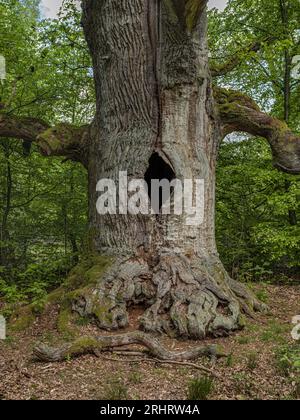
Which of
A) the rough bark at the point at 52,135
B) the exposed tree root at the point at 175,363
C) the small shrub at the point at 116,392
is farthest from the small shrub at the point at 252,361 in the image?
the rough bark at the point at 52,135

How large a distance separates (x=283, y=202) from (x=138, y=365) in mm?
6748

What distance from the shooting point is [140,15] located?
22.4ft

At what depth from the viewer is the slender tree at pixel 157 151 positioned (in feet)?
19.8

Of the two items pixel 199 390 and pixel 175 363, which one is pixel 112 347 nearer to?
pixel 175 363

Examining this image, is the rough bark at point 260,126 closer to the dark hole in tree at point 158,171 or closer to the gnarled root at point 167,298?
the dark hole in tree at point 158,171

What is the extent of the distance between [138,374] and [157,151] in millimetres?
3440

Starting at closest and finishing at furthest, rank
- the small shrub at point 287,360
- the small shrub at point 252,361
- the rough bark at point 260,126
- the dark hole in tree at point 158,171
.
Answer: the small shrub at point 287,360, the small shrub at point 252,361, the dark hole in tree at point 158,171, the rough bark at point 260,126

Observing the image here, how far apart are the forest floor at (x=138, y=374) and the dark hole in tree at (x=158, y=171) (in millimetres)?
2550

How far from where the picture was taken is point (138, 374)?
15.0ft

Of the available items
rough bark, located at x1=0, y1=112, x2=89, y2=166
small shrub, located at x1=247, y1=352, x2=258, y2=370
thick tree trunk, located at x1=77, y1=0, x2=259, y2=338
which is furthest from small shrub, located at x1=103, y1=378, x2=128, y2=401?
rough bark, located at x1=0, y1=112, x2=89, y2=166

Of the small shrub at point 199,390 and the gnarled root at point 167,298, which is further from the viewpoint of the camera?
the gnarled root at point 167,298

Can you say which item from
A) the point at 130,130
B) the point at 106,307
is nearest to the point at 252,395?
the point at 106,307

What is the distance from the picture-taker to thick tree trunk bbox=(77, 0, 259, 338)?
6142 mm
